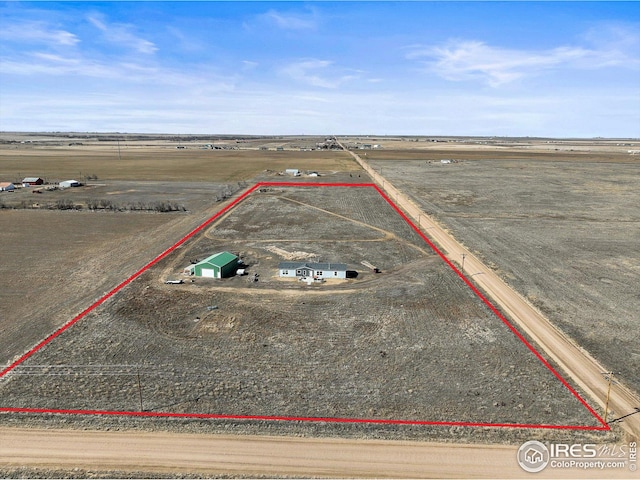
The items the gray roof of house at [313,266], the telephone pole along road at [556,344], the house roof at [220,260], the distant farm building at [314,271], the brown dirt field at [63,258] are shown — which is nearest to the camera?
the telephone pole along road at [556,344]

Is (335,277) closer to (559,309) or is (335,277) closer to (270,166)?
(559,309)

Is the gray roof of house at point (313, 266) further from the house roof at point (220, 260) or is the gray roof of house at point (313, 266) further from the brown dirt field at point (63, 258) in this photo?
the brown dirt field at point (63, 258)

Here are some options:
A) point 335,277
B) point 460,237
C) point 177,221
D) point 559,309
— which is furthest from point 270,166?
point 559,309

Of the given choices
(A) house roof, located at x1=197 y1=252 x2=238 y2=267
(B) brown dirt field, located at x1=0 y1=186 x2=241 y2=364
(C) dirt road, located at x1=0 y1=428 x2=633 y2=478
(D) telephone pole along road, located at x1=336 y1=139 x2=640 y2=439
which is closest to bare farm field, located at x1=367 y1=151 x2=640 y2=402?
(D) telephone pole along road, located at x1=336 y1=139 x2=640 y2=439

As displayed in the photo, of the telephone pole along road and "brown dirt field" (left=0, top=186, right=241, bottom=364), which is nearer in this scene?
the telephone pole along road

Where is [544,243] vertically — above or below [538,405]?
above

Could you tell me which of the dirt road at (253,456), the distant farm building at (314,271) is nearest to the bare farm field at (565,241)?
the dirt road at (253,456)

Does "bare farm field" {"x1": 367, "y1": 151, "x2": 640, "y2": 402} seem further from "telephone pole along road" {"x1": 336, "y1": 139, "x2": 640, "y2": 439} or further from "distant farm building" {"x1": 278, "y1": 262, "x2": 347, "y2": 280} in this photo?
"distant farm building" {"x1": 278, "y1": 262, "x2": 347, "y2": 280}
